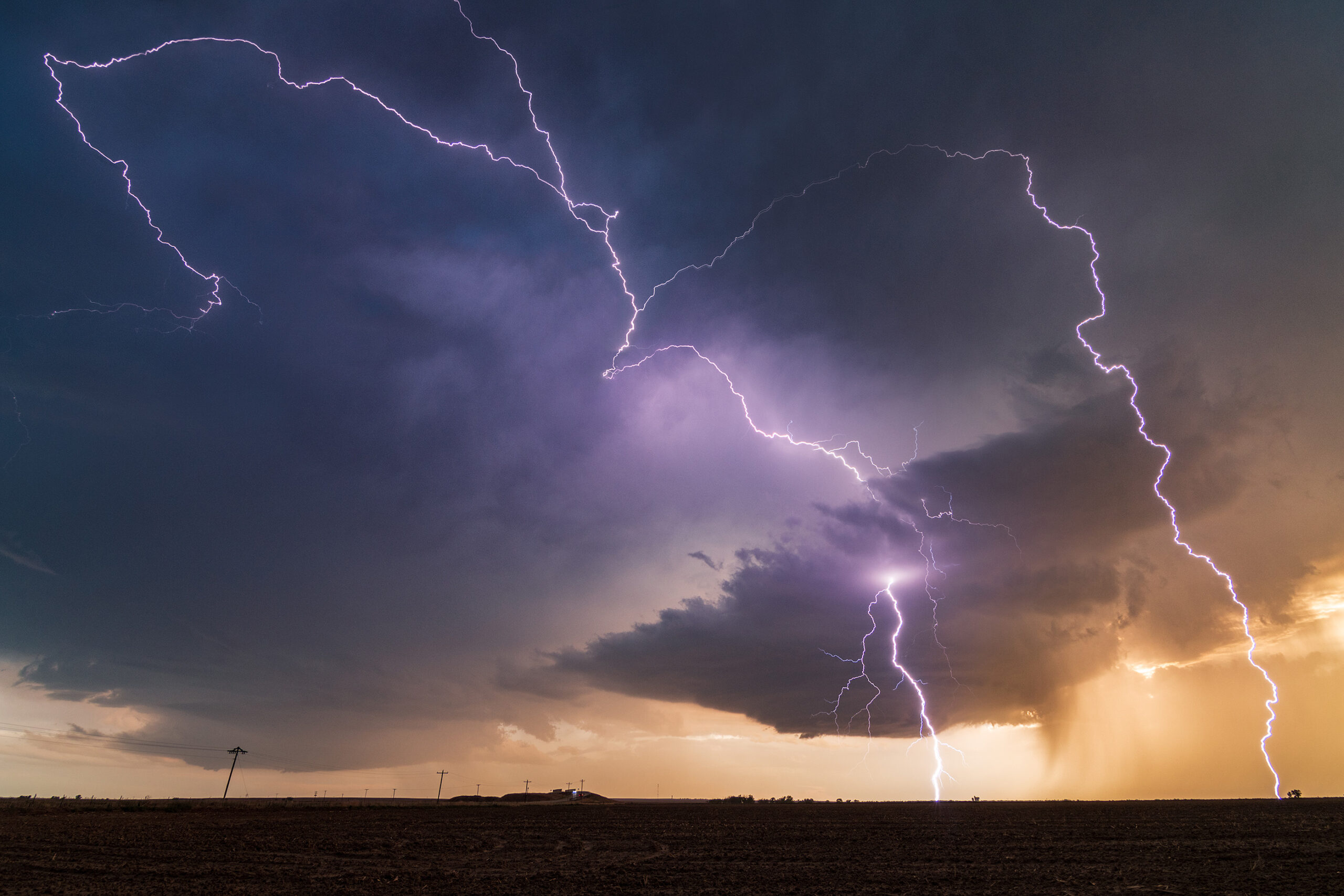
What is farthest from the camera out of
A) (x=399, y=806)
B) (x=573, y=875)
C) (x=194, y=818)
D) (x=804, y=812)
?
(x=399, y=806)

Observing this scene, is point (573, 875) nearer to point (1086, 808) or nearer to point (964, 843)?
point (964, 843)

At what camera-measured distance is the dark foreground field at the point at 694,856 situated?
16.2m

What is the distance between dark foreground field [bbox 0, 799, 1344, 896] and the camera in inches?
639

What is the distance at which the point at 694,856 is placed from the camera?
22.7 m

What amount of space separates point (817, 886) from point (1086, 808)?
44.9 m

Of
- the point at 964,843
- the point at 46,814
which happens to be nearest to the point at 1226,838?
the point at 964,843

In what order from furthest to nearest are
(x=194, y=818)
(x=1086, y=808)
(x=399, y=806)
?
(x=399, y=806) < (x=1086, y=808) < (x=194, y=818)

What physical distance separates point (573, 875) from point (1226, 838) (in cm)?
2423

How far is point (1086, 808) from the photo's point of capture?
48.8 meters

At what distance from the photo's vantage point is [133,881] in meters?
17.2

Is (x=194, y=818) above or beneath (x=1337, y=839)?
beneath

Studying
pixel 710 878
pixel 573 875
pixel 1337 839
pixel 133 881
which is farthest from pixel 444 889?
pixel 1337 839

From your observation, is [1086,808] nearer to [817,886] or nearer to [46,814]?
[817,886]

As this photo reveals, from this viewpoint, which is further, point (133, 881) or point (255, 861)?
point (255, 861)
